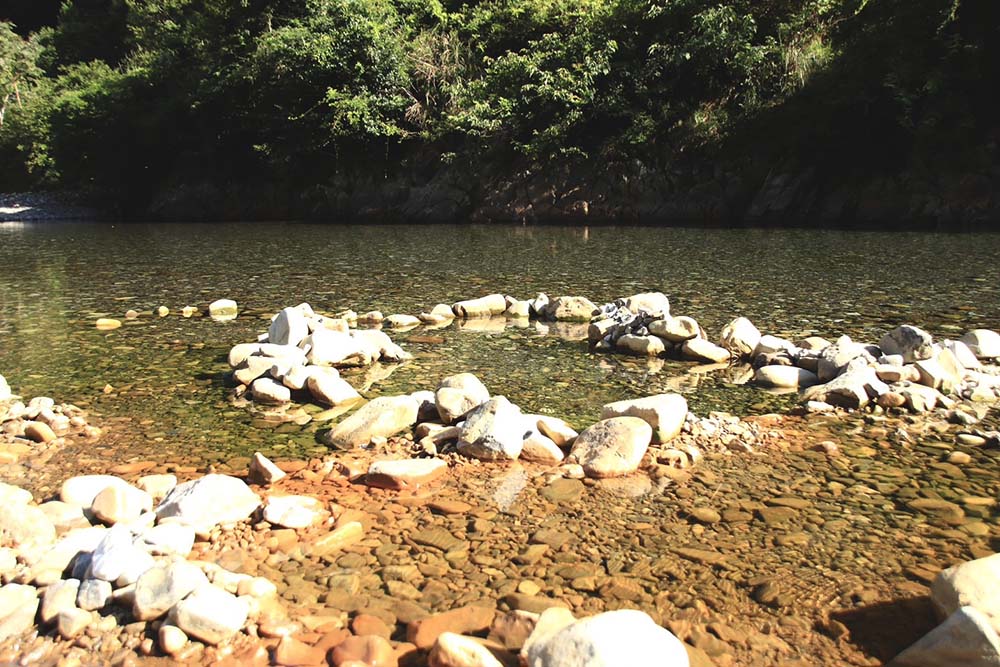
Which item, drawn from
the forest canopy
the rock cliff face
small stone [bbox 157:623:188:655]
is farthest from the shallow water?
the forest canopy

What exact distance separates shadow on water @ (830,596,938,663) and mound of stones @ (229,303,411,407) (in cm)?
379

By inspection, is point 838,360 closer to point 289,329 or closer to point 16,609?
point 289,329

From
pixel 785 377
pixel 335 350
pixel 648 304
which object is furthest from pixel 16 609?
pixel 648 304

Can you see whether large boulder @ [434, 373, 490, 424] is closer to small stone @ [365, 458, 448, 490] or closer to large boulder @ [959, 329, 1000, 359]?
small stone @ [365, 458, 448, 490]

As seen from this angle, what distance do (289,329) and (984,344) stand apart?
19.7 ft

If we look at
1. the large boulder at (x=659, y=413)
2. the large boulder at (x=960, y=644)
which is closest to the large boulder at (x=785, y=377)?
the large boulder at (x=659, y=413)

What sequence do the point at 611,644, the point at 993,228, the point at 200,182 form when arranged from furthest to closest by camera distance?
the point at 200,182
the point at 993,228
the point at 611,644

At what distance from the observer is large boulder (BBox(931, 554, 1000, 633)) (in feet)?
8.56

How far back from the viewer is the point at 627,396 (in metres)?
5.84

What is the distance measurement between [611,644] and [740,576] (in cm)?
108

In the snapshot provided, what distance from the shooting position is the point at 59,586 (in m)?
2.89

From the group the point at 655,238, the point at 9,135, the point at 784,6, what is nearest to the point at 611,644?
the point at 655,238

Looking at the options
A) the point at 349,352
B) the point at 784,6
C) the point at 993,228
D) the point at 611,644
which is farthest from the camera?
the point at 784,6

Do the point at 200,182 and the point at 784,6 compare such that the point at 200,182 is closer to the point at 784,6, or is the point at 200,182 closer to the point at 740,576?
the point at 784,6
